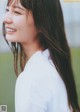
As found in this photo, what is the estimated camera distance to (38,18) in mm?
861

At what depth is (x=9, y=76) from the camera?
1.59 meters

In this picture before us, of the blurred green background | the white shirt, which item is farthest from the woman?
the blurred green background

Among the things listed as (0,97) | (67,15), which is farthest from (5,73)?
(67,15)

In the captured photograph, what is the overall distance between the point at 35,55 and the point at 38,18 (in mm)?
117

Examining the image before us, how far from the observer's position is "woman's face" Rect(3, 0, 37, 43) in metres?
0.87

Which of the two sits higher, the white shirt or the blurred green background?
the white shirt

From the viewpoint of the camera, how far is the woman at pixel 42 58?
81cm

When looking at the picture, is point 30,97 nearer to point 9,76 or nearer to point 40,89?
point 40,89

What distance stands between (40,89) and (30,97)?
0.12ft

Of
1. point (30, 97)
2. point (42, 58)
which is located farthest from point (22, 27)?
point (30, 97)

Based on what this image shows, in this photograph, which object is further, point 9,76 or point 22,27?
point 9,76

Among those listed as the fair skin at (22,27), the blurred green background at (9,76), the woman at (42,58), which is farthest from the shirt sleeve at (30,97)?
the blurred green background at (9,76)

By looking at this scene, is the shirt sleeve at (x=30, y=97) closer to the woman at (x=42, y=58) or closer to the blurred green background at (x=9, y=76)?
the woman at (x=42, y=58)

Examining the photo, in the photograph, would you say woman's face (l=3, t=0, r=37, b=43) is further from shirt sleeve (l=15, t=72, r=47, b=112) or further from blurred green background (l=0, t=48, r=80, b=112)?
blurred green background (l=0, t=48, r=80, b=112)
